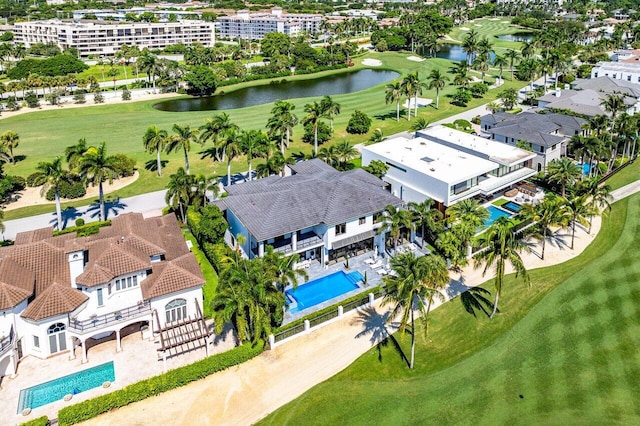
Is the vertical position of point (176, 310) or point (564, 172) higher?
point (564, 172)

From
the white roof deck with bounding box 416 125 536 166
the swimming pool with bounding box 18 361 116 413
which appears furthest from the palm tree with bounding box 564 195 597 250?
the swimming pool with bounding box 18 361 116 413

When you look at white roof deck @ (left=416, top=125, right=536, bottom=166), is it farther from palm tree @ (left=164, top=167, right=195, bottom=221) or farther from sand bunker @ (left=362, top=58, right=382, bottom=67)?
sand bunker @ (left=362, top=58, right=382, bottom=67)

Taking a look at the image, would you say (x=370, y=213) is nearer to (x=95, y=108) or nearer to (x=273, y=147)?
(x=273, y=147)

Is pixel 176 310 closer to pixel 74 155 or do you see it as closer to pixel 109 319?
pixel 109 319

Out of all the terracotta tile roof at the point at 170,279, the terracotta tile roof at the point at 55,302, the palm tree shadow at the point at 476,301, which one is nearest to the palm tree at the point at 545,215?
the palm tree shadow at the point at 476,301

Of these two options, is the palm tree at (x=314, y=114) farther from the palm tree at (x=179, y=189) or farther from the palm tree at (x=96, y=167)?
the palm tree at (x=96, y=167)

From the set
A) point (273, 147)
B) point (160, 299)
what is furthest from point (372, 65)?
point (160, 299)

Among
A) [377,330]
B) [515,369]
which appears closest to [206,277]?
[377,330]
